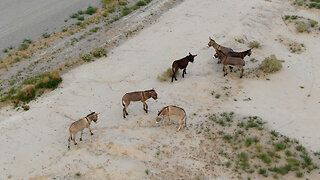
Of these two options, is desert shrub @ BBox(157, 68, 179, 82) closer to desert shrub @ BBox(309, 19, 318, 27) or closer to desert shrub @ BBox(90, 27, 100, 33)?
desert shrub @ BBox(90, 27, 100, 33)

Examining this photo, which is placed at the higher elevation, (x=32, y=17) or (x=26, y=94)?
(x=32, y=17)

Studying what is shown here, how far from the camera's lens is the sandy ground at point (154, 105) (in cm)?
1541

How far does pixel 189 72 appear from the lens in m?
22.5

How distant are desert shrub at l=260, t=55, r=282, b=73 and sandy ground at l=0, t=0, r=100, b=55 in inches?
650

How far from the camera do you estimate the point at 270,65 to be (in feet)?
72.6

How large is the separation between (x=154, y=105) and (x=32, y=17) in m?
18.0

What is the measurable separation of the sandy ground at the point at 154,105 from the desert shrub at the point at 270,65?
438mm

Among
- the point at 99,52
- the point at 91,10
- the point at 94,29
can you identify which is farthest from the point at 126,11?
the point at 99,52

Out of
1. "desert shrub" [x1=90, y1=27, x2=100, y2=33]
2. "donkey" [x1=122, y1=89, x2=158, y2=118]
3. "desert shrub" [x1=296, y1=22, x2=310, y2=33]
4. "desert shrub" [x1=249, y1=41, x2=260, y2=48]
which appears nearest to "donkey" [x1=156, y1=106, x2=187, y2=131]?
"donkey" [x1=122, y1=89, x2=158, y2=118]

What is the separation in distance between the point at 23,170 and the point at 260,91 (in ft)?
43.6

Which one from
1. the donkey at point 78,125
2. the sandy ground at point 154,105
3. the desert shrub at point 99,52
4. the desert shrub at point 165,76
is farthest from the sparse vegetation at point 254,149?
the desert shrub at point 99,52

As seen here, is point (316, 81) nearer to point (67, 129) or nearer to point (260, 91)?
point (260, 91)

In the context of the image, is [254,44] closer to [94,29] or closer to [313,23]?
[313,23]

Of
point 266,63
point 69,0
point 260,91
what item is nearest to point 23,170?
point 260,91
